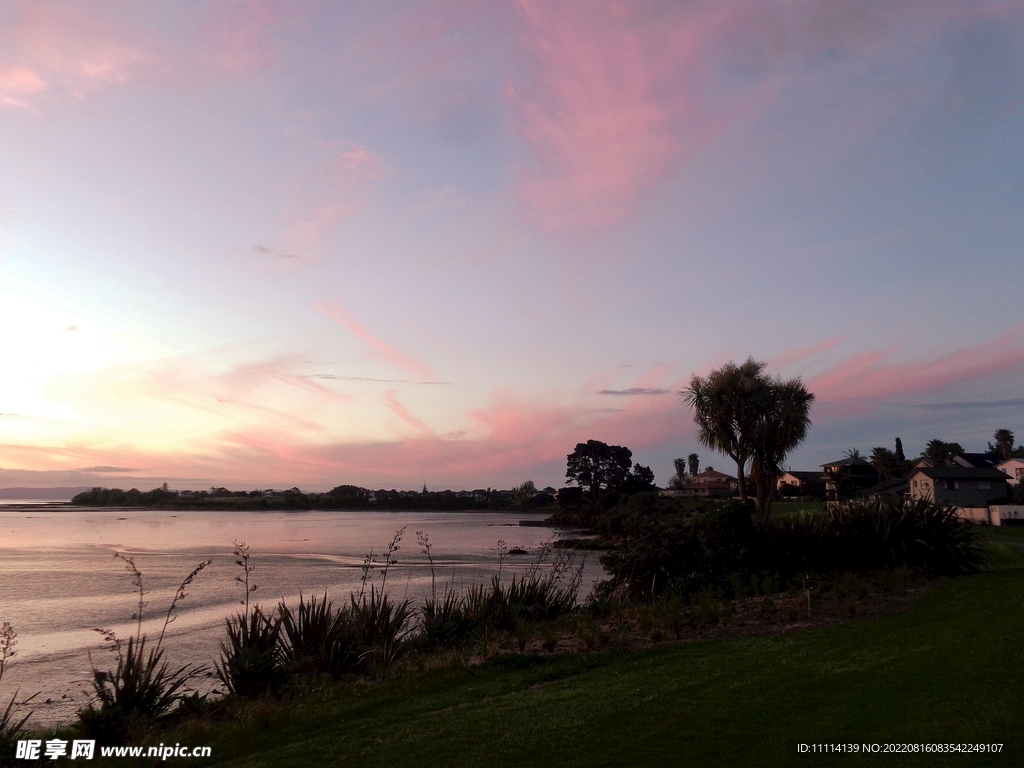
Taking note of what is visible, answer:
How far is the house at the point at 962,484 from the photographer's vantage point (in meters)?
56.9

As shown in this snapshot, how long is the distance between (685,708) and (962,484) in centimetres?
6166

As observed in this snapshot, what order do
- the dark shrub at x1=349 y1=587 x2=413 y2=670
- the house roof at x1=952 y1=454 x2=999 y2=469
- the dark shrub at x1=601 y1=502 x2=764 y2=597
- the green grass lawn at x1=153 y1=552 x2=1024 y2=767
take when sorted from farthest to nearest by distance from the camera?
the house roof at x1=952 y1=454 x2=999 y2=469 → the dark shrub at x1=601 y1=502 x2=764 y2=597 → the dark shrub at x1=349 y1=587 x2=413 y2=670 → the green grass lawn at x1=153 y1=552 x2=1024 y2=767

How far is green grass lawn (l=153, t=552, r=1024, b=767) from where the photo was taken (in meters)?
6.11

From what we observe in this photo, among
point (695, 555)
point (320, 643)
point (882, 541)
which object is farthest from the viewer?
point (695, 555)

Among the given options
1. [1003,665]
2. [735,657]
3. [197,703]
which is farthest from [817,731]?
[197,703]

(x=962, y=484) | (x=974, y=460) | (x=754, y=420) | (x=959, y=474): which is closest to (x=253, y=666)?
(x=754, y=420)

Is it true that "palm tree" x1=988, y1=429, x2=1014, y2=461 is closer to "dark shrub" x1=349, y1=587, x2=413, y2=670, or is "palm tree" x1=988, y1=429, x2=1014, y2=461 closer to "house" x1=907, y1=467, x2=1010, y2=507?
"house" x1=907, y1=467, x2=1010, y2=507

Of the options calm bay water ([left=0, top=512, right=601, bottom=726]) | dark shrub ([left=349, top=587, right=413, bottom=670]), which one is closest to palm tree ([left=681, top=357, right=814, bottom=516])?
calm bay water ([left=0, top=512, right=601, bottom=726])

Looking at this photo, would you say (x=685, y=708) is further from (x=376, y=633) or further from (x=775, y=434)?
(x=775, y=434)

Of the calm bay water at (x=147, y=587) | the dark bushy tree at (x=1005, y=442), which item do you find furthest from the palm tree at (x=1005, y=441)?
the calm bay water at (x=147, y=587)

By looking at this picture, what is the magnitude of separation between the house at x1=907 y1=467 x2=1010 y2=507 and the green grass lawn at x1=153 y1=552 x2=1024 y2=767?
5276 centimetres

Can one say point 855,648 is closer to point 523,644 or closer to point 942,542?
point 523,644

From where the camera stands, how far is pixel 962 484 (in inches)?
2290

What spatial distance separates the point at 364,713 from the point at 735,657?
511 cm
